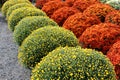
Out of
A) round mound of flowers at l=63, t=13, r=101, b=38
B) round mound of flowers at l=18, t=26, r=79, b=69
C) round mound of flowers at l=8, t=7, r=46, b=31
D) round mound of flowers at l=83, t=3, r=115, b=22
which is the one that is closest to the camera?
round mound of flowers at l=18, t=26, r=79, b=69

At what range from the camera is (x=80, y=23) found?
31.2 feet

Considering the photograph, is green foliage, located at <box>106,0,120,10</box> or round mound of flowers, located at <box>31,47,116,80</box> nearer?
round mound of flowers, located at <box>31,47,116,80</box>

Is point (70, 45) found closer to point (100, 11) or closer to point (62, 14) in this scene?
point (100, 11)

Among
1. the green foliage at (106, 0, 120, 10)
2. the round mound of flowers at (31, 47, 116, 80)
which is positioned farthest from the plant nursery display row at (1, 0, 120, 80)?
the green foliage at (106, 0, 120, 10)

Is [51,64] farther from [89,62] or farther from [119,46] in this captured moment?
[119,46]

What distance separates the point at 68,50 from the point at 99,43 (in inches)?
104

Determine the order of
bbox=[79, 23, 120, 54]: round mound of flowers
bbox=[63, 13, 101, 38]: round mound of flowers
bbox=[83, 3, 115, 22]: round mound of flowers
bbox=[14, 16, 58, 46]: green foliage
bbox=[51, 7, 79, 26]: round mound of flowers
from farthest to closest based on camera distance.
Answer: bbox=[51, 7, 79, 26]: round mound of flowers
bbox=[83, 3, 115, 22]: round mound of flowers
bbox=[63, 13, 101, 38]: round mound of flowers
bbox=[14, 16, 58, 46]: green foliage
bbox=[79, 23, 120, 54]: round mound of flowers

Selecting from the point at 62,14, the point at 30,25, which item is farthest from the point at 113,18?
the point at 30,25

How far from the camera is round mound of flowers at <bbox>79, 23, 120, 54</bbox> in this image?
26.8ft

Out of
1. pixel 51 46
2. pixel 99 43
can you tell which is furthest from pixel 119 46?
pixel 51 46

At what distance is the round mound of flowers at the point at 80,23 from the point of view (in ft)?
30.9

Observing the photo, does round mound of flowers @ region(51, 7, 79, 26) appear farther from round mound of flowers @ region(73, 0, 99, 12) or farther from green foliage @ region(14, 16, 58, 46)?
green foliage @ region(14, 16, 58, 46)

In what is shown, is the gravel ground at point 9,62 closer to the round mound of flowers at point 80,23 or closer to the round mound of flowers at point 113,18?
the round mound of flowers at point 80,23

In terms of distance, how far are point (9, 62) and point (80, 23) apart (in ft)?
8.39
